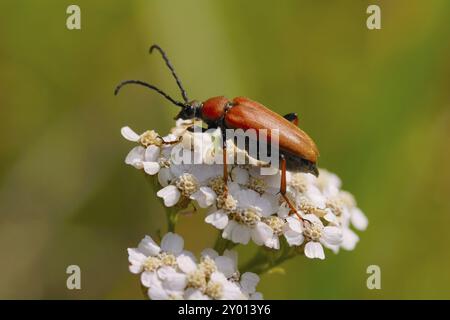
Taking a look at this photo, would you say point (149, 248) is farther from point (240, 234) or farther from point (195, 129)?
point (195, 129)

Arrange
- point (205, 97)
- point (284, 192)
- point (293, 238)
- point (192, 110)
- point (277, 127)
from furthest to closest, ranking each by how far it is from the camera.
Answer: point (205, 97)
point (192, 110)
point (277, 127)
point (284, 192)
point (293, 238)

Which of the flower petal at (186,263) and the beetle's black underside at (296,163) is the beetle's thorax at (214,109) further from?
the flower petal at (186,263)

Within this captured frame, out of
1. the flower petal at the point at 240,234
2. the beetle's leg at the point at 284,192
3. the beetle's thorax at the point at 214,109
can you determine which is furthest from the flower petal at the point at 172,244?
the beetle's thorax at the point at 214,109

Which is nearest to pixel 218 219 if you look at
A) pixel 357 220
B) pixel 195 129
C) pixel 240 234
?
pixel 240 234

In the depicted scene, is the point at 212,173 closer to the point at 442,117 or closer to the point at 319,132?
the point at 319,132

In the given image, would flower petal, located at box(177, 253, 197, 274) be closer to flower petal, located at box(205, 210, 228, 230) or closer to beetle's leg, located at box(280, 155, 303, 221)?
flower petal, located at box(205, 210, 228, 230)

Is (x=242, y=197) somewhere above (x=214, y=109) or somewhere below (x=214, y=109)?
below

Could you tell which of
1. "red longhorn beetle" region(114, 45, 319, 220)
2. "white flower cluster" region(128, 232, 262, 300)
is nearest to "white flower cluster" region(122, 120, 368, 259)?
"red longhorn beetle" region(114, 45, 319, 220)
